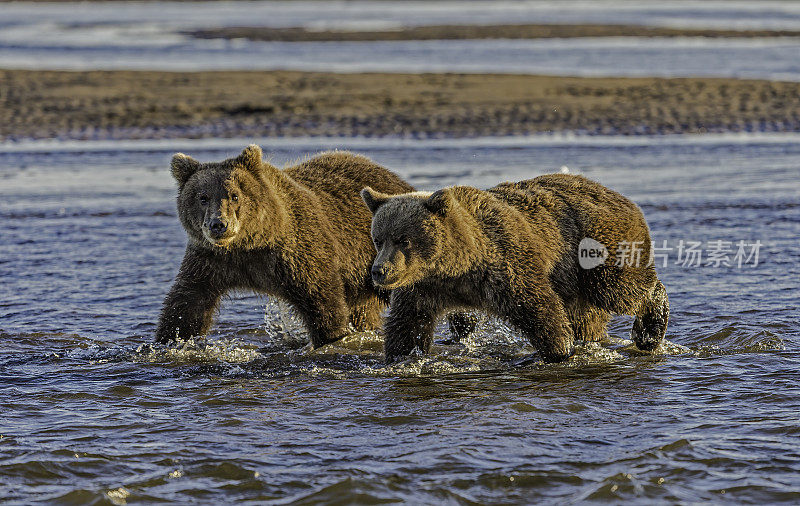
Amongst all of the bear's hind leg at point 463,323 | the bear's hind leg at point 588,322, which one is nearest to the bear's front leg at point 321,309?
the bear's hind leg at point 463,323

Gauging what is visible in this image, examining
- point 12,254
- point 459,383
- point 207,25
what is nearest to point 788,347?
point 459,383

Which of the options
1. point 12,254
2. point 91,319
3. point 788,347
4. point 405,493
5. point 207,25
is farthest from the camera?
point 207,25

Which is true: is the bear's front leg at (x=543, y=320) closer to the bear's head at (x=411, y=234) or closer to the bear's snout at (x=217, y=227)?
the bear's head at (x=411, y=234)

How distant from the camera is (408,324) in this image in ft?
22.9

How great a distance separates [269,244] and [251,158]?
549 millimetres

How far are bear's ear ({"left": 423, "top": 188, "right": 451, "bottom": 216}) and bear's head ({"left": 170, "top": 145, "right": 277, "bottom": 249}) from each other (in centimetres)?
118

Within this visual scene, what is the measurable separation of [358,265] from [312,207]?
0.54m

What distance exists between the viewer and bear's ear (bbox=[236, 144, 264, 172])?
708 cm

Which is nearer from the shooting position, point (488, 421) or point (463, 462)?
point (463, 462)

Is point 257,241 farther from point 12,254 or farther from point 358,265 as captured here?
point 12,254

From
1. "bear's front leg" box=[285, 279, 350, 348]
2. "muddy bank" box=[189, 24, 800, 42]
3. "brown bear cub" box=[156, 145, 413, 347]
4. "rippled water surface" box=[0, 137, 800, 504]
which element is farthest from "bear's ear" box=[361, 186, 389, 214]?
"muddy bank" box=[189, 24, 800, 42]

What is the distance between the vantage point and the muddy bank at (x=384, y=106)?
18.9 meters

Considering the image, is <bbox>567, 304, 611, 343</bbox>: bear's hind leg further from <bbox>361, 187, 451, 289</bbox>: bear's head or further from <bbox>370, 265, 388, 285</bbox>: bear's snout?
<bbox>370, 265, 388, 285</bbox>: bear's snout

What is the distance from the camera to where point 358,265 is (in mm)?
7797
